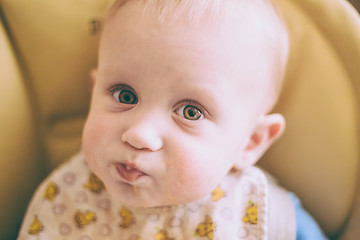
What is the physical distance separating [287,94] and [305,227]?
0.95 feet

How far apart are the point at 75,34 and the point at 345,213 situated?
72 centimetres

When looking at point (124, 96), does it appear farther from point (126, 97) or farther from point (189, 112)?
point (189, 112)

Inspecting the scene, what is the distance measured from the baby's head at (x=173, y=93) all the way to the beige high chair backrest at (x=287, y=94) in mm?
155

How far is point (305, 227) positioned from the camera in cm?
79

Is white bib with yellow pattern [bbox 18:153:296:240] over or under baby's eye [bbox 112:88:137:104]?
under

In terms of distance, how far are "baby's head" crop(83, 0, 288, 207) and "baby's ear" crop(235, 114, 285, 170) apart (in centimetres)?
9

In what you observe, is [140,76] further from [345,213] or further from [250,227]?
[345,213]

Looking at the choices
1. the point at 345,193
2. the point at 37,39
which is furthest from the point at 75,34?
the point at 345,193

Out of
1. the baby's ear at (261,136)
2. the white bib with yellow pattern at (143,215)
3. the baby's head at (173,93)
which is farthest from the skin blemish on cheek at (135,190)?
the baby's ear at (261,136)

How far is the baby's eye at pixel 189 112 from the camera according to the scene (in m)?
0.65

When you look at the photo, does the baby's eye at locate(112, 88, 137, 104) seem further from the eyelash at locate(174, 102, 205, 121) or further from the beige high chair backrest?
the beige high chair backrest

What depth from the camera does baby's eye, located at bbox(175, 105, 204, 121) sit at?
650 mm

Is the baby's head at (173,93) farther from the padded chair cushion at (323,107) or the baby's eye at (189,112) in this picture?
the padded chair cushion at (323,107)

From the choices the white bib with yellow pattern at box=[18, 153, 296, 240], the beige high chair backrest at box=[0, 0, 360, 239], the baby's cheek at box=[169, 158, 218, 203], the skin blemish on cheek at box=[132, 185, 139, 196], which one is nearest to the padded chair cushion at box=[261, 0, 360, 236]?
the beige high chair backrest at box=[0, 0, 360, 239]
